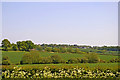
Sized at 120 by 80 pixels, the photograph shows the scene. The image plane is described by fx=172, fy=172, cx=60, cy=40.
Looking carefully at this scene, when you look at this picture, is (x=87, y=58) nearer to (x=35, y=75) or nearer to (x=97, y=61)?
(x=97, y=61)

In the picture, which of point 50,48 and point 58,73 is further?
point 50,48

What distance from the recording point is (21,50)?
30.0ft

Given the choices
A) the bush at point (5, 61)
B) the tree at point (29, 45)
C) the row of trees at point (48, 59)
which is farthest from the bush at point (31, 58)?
the tree at point (29, 45)

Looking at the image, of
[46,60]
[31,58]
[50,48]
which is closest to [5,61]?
[31,58]

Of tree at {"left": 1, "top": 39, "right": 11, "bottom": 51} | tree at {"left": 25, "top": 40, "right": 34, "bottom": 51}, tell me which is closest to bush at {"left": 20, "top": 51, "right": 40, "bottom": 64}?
tree at {"left": 25, "top": 40, "right": 34, "bottom": 51}

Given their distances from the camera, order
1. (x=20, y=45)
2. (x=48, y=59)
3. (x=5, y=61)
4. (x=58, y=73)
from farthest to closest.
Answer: (x=20, y=45)
(x=48, y=59)
(x=5, y=61)
(x=58, y=73)

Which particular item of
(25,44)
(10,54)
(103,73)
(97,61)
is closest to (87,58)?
(97,61)

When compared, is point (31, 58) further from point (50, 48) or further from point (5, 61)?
point (50, 48)

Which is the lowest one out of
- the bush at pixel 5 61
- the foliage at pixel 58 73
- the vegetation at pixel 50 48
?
the foliage at pixel 58 73

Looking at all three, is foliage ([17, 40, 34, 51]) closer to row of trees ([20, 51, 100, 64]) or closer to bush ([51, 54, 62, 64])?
row of trees ([20, 51, 100, 64])

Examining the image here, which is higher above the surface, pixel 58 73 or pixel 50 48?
pixel 50 48

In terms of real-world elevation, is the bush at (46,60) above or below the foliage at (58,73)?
above

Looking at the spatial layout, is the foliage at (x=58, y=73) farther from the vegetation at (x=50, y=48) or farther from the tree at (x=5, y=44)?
the vegetation at (x=50, y=48)

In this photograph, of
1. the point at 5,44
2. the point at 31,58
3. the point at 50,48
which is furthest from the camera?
the point at 50,48
